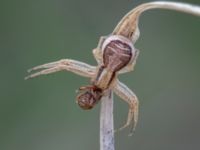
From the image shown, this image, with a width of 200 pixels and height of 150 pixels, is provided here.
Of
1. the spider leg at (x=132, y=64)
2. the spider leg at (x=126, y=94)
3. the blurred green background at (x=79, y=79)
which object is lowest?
the spider leg at (x=126, y=94)

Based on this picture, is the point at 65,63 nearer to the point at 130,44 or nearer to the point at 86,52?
the point at 130,44

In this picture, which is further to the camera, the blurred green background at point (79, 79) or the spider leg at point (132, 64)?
the blurred green background at point (79, 79)

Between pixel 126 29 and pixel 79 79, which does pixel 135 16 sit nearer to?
pixel 126 29

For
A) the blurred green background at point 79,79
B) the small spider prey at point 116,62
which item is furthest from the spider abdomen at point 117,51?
the blurred green background at point 79,79

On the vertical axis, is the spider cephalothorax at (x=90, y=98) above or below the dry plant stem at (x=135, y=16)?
below

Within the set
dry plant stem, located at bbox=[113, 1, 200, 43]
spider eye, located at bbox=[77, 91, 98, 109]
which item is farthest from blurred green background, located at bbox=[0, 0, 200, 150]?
dry plant stem, located at bbox=[113, 1, 200, 43]

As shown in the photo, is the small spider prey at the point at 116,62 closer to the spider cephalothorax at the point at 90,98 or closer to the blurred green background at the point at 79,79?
the spider cephalothorax at the point at 90,98
